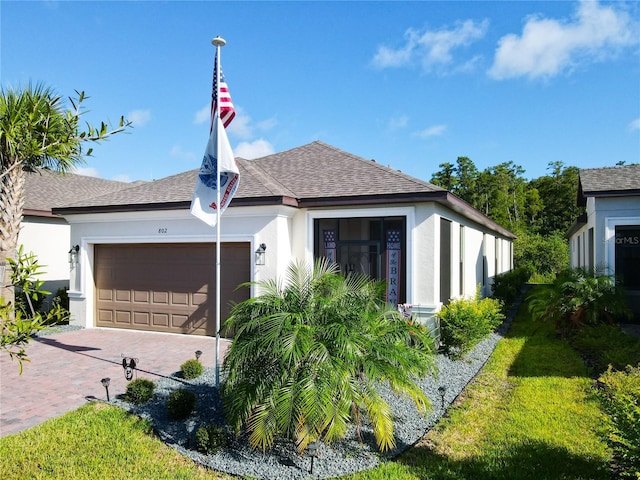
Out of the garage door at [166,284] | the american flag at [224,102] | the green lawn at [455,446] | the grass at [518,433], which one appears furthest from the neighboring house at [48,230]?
the grass at [518,433]

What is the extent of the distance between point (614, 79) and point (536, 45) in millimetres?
2555

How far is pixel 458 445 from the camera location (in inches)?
202

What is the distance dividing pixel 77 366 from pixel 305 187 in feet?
21.3

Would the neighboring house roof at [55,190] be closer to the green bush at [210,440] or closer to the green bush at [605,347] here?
the green bush at [210,440]

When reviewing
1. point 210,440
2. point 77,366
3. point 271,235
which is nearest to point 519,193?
point 271,235

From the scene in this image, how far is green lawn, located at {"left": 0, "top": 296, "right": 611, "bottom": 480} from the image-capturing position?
4.48m

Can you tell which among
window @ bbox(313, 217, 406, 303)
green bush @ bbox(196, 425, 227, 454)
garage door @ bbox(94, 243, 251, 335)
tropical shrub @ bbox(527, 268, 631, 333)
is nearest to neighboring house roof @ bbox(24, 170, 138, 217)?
garage door @ bbox(94, 243, 251, 335)

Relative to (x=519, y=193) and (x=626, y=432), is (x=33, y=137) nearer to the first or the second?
(x=626, y=432)

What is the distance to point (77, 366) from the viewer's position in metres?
8.41

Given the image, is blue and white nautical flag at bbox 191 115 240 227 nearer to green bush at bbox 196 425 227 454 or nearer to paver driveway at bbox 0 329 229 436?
paver driveway at bbox 0 329 229 436

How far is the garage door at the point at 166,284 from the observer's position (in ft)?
36.8

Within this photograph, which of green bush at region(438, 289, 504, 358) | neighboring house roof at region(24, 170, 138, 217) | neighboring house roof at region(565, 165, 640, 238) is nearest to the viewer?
green bush at region(438, 289, 504, 358)

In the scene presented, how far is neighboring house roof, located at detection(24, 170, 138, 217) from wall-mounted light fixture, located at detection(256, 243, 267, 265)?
783 cm

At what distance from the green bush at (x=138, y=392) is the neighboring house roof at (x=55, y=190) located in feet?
32.6
